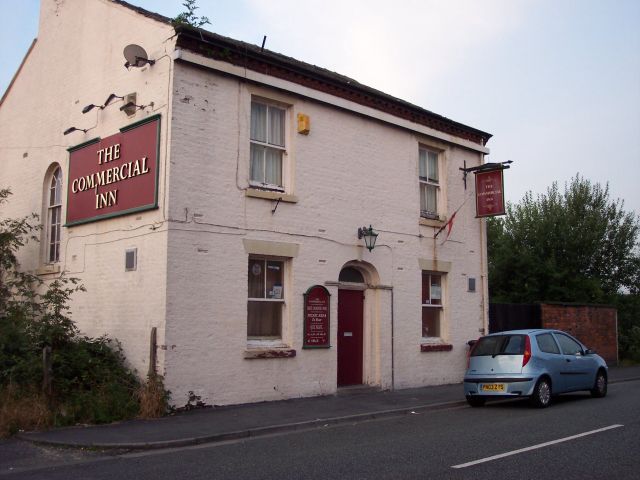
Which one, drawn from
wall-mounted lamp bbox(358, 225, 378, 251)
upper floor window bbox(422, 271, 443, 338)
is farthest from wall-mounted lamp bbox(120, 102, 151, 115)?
upper floor window bbox(422, 271, 443, 338)

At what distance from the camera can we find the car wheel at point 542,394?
12.2 meters

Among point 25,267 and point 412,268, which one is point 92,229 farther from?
point 412,268

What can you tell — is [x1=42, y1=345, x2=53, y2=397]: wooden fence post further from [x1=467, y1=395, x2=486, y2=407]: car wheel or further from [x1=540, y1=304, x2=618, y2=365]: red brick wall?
[x1=540, y1=304, x2=618, y2=365]: red brick wall

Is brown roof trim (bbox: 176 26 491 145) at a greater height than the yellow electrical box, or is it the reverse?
brown roof trim (bbox: 176 26 491 145)

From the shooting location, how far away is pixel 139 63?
41.5 ft

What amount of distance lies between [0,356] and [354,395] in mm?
6962

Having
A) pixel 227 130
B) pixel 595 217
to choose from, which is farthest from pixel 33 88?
pixel 595 217

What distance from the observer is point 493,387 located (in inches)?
493

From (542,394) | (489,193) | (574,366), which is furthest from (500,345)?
(489,193)

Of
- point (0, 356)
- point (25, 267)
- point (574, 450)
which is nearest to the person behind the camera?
point (574, 450)

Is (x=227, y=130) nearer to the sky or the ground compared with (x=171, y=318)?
nearer to the sky

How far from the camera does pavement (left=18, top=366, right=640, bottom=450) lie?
921 cm

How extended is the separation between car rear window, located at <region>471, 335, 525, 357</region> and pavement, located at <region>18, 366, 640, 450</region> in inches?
48.9

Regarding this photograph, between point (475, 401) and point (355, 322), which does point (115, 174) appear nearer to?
point (355, 322)
